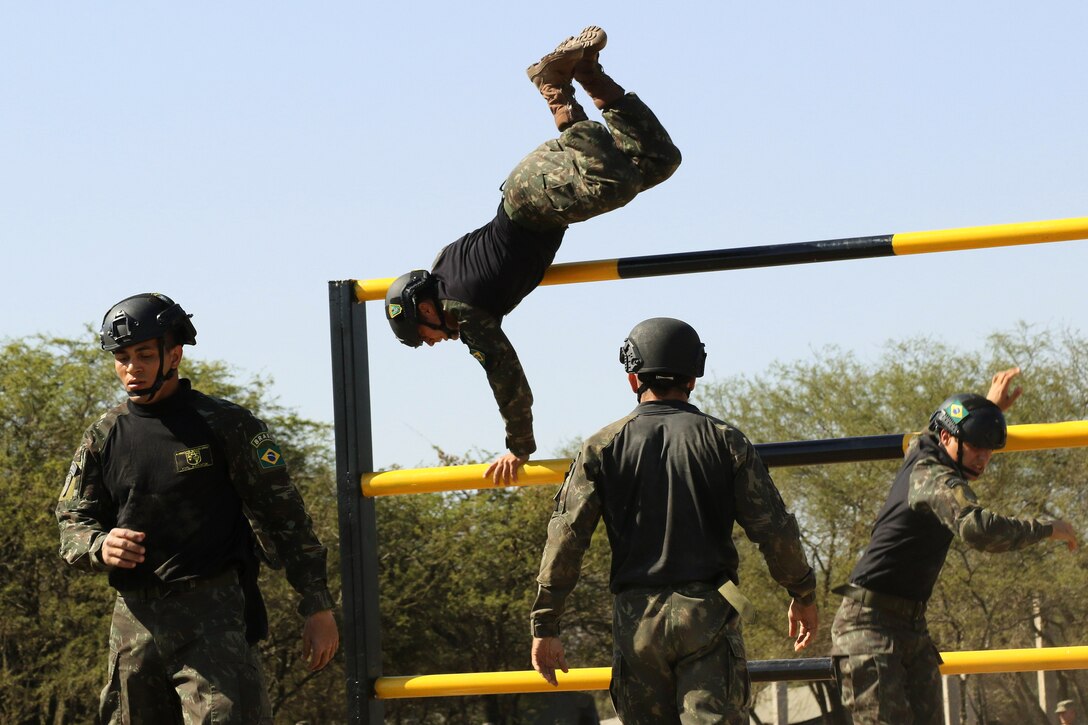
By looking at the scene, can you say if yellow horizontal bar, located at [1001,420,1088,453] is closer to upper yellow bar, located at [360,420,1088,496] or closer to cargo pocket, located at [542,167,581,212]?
upper yellow bar, located at [360,420,1088,496]

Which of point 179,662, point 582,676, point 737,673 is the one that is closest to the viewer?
point 737,673

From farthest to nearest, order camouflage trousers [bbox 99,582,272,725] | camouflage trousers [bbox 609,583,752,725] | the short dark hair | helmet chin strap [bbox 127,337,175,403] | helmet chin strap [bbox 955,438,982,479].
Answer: helmet chin strap [bbox 955,438,982,479] < helmet chin strap [bbox 127,337,175,403] < the short dark hair < camouflage trousers [bbox 99,582,272,725] < camouflage trousers [bbox 609,583,752,725]

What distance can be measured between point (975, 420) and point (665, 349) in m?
1.26

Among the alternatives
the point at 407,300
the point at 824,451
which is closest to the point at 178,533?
the point at 407,300

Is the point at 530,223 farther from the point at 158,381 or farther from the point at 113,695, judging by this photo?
the point at 113,695

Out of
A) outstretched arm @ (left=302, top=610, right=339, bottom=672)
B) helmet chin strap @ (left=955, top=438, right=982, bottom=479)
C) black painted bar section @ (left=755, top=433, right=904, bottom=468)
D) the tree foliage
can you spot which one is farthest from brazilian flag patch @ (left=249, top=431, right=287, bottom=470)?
the tree foliage

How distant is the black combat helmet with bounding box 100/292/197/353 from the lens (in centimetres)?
427

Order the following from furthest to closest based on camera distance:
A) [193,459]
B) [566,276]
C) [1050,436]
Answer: [566,276]
[1050,436]
[193,459]

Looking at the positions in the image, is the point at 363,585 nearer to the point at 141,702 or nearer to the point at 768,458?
the point at 141,702

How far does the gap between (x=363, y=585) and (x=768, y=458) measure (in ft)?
4.68

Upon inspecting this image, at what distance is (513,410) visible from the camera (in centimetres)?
509

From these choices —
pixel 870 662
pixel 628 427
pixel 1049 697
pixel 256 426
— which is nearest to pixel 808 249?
pixel 628 427

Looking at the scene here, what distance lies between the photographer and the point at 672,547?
401 cm

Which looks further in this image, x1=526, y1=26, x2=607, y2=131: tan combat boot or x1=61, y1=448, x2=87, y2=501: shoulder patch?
x1=526, y1=26, x2=607, y2=131: tan combat boot
